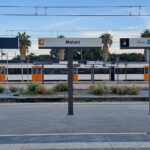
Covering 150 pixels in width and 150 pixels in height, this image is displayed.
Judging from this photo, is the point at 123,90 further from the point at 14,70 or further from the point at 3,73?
the point at 14,70

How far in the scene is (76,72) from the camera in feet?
182

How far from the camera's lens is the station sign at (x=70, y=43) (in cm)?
1542

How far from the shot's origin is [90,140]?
10797 millimetres

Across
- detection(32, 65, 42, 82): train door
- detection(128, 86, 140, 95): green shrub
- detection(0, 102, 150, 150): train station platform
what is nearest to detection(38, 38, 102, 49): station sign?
detection(0, 102, 150, 150): train station platform

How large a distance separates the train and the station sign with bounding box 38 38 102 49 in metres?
38.3

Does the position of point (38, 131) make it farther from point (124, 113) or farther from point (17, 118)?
point (124, 113)

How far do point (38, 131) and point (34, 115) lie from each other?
3841 mm

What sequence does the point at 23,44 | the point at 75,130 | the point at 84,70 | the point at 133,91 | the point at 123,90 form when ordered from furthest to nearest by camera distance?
1. the point at 23,44
2. the point at 84,70
3. the point at 123,90
4. the point at 133,91
5. the point at 75,130

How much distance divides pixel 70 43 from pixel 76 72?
39853mm

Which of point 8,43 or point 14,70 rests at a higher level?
point 8,43

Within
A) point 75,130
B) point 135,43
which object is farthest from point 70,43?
point 75,130

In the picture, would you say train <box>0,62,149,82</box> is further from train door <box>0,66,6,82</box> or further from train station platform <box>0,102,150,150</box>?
train station platform <box>0,102,150,150</box>

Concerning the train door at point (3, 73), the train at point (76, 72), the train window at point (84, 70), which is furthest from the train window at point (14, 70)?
the train window at point (84, 70)

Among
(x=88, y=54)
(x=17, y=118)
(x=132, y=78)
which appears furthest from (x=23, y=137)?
(x=88, y=54)
